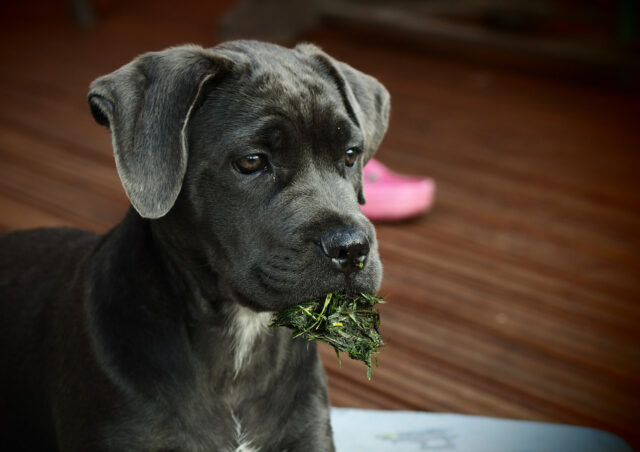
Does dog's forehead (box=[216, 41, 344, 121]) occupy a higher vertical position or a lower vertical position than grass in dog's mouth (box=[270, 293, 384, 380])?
higher

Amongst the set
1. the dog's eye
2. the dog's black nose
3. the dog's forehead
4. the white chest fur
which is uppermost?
the dog's forehead

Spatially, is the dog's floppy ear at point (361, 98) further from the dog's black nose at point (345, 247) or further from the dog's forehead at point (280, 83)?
the dog's black nose at point (345, 247)

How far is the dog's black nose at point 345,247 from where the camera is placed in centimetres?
231

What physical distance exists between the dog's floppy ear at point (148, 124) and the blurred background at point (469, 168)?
169 cm

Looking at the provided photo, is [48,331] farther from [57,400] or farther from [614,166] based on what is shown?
[614,166]

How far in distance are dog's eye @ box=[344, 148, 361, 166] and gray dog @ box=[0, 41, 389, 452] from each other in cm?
1

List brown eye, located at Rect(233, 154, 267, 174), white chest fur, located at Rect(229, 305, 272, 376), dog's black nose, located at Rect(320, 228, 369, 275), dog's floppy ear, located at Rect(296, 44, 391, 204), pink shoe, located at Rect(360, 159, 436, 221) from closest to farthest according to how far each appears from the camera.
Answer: dog's black nose, located at Rect(320, 228, 369, 275) < brown eye, located at Rect(233, 154, 267, 174) < white chest fur, located at Rect(229, 305, 272, 376) < dog's floppy ear, located at Rect(296, 44, 391, 204) < pink shoe, located at Rect(360, 159, 436, 221)

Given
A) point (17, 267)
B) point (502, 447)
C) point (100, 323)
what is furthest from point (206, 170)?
point (502, 447)

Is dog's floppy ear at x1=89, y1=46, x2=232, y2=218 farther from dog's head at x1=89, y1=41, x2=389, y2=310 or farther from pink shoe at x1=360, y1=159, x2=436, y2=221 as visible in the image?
pink shoe at x1=360, y1=159, x2=436, y2=221

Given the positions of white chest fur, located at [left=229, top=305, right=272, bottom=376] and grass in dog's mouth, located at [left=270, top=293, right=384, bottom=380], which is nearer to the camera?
grass in dog's mouth, located at [left=270, top=293, right=384, bottom=380]

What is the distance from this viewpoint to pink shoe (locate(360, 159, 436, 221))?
5.23m

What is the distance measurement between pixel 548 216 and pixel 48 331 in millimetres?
3754

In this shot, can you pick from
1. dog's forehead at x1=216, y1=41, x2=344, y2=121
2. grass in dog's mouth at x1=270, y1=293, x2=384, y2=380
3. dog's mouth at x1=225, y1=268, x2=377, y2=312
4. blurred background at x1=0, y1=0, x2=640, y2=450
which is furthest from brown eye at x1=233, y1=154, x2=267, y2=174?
blurred background at x1=0, y1=0, x2=640, y2=450

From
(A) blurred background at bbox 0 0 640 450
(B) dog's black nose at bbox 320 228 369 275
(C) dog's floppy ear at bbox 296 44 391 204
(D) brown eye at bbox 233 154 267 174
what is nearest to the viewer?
(B) dog's black nose at bbox 320 228 369 275
